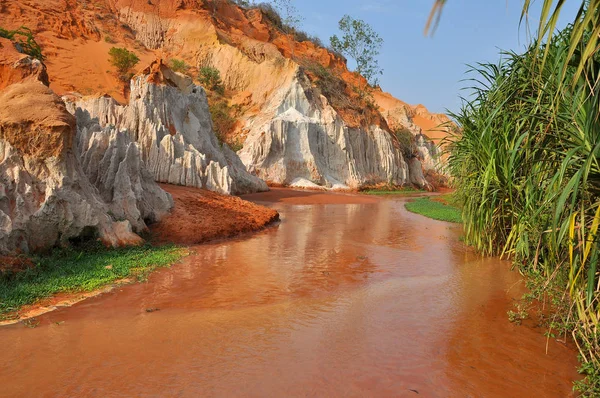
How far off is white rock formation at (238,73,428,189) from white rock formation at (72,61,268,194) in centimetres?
1083

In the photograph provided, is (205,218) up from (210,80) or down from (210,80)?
down

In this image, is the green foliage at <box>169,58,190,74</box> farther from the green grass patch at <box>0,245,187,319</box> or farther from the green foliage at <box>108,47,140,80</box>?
the green grass patch at <box>0,245,187,319</box>

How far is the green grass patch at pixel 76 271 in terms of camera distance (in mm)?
5566

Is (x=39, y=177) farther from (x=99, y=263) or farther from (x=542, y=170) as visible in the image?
(x=542, y=170)

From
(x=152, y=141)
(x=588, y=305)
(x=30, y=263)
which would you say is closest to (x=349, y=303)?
(x=588, y=305)

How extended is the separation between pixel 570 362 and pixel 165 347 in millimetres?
3796

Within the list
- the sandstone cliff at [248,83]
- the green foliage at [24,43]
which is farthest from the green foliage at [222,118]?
the green foliage at [24,43]

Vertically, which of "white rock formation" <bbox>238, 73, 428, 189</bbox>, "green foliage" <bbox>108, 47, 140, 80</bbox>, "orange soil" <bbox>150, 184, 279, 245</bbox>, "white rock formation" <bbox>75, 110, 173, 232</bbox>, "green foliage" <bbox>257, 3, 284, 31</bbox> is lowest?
"orange soil" <bbox>150, 184, 279, 245</bbox>

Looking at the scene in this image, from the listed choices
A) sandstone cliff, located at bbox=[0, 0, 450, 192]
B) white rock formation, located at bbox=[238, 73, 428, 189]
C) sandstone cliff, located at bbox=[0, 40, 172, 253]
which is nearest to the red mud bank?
sandstone cliff, located at bbox=[0, 0, 450, 192]

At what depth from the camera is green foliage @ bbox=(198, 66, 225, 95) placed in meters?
36.7

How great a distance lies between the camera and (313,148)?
109 ft

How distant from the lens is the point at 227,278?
22.9 feet

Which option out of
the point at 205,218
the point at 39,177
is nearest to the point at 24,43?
the point at 205,218

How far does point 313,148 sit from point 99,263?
2665 centimetres
